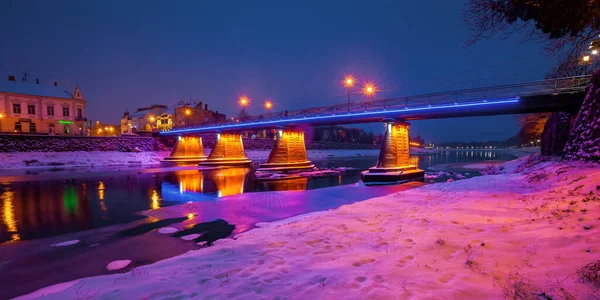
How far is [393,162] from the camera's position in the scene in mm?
29719

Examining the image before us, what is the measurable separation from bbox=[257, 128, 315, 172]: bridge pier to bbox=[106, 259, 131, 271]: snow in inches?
1208

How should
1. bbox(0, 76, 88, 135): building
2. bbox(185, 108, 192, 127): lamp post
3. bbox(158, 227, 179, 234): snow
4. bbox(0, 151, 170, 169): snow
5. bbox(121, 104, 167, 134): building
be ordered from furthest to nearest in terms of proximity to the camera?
bbox(121, 104, 167, 134): building, bbox(185, 108, 192, 127): lamp post, bbox(0, 76, 88, 135): building, bbox(0, 151, 170, 169): snow, bbox(158, 227, 179, 234): snow

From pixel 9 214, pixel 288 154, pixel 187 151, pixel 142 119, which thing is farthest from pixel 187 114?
pixel 9 214

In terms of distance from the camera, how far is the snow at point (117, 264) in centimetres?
781

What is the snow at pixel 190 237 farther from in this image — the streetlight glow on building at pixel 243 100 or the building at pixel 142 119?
A: the building at pixel 142 119

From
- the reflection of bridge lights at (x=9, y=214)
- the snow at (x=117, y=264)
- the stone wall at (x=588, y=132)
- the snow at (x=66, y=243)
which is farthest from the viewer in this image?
the stone wall at (x=588, y=132)

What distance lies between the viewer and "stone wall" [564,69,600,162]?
14.0 meters

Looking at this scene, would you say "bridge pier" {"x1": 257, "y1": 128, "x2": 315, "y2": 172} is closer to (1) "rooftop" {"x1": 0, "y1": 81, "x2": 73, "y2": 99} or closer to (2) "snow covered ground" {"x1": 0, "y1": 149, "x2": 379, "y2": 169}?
(2) "snow covered ground" {"x1": 0, "y1": 149, "x2": 379, "y2": 169}

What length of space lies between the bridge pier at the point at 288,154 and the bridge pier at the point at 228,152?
567 inches

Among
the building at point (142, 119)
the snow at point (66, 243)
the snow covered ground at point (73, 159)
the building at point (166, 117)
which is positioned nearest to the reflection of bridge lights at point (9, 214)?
the snow at point (66, 243)

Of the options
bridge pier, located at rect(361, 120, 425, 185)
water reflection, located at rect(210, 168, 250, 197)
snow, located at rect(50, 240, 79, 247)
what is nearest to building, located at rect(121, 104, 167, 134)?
water reflection, located at rect(210, 168, 250, 197)

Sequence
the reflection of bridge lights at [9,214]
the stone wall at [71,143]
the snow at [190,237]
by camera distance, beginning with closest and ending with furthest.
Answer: the snow at [190,237], the reflection of bridge lights at [9,214], the stone wall at [71,143]

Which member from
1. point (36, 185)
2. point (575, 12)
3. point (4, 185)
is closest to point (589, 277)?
point (575, 12)

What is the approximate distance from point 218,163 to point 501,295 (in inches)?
2076
